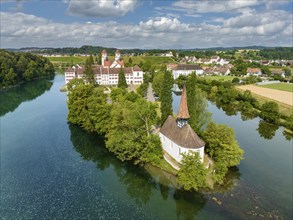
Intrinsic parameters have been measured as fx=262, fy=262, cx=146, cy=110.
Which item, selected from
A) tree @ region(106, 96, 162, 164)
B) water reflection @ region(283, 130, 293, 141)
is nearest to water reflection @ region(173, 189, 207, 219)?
tree @ region(106, 96, 162, 164)

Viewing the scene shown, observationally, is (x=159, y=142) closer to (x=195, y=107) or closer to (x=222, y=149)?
(x=195, y=107)

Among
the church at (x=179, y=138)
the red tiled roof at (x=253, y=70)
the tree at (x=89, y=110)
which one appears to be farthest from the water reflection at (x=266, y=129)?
the red tiled roof at (x=253, y=70)

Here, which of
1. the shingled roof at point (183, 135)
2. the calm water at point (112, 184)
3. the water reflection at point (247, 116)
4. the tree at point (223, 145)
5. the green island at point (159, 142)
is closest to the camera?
the calm water at point (112, 184)

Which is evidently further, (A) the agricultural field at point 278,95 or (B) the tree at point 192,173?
(A) the agricultural field at point 278,95

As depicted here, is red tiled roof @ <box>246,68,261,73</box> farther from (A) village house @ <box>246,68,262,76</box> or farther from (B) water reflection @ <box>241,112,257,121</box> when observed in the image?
(B) water reflection @ <box>241,112,257,121</box>

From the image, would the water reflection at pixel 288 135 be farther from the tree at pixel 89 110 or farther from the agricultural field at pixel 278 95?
the tree at pixel 89 110
